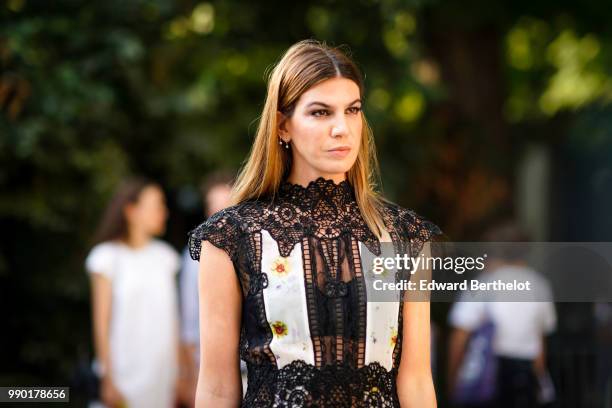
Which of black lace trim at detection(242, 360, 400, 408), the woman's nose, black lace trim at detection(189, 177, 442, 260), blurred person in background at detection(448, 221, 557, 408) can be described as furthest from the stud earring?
blurred person in background at detection(448, 221, 557, 408)

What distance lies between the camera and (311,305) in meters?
3.16

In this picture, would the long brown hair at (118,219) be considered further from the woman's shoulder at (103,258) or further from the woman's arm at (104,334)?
the woman's arm at (104,334)

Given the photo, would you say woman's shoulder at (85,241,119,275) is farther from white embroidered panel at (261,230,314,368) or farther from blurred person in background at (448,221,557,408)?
white embroidered panel at (261,230,314,368)

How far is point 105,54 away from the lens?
9.38m

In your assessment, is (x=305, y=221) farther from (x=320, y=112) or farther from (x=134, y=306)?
(x=134, y=306)

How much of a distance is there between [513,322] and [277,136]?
3.76 m

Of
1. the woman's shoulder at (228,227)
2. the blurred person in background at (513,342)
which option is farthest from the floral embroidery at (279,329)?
the blurred person in background at (513,342)

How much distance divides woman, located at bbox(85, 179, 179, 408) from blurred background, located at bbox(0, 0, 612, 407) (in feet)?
1.34

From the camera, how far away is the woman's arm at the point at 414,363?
10.7ft

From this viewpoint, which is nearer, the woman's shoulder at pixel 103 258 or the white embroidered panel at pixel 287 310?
the white embroidered panel at pixel 287 310

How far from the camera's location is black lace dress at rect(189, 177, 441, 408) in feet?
10.3

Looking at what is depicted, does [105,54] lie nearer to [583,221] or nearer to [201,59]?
[201,59]

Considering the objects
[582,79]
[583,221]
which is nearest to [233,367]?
[582,79]

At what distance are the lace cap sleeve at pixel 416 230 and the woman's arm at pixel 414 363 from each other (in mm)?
101
